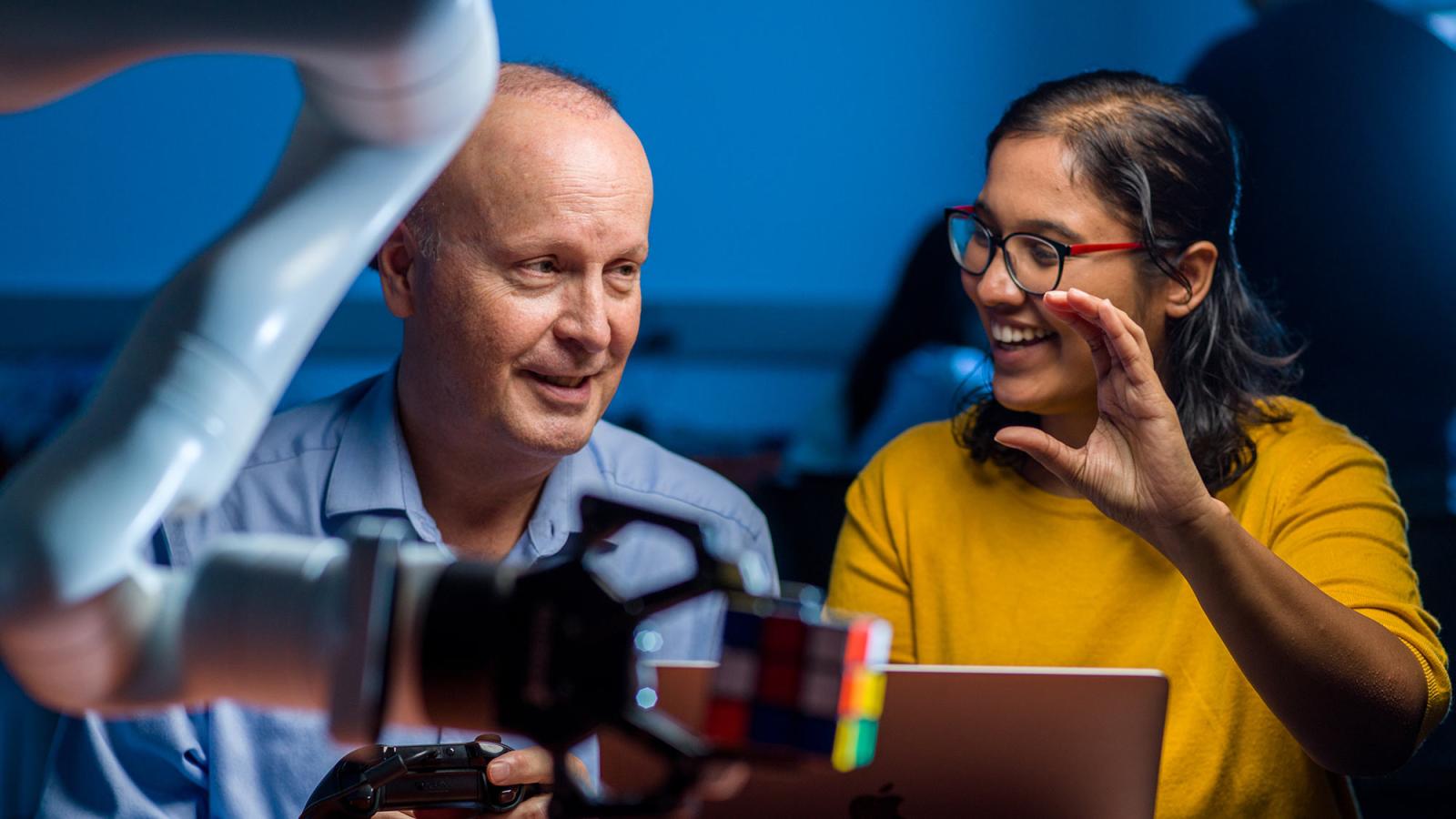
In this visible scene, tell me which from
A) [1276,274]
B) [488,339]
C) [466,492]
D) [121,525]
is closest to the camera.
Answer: [121,525]

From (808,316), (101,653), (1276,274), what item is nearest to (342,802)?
(101,653)

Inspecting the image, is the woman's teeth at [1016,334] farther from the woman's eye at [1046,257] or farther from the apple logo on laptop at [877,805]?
the apple logo on laptop at [877,805]

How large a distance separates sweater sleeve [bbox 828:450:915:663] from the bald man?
0.12m

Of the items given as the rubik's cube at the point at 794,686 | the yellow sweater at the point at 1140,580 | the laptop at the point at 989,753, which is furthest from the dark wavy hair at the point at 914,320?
the rubik's cube at the point at 794,686

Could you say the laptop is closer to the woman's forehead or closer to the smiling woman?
the smiling woman

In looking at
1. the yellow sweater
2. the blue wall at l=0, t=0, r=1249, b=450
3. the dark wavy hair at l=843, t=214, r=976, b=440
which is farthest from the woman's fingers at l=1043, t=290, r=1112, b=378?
the blue wall at l=0, t=0, r=1249, b=450

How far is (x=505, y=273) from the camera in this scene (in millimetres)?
1278

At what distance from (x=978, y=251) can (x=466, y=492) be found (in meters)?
0.60

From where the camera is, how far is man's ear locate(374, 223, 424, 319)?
1.34 m

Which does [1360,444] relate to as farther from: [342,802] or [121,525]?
[121,525]

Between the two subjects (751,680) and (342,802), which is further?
(342,802)

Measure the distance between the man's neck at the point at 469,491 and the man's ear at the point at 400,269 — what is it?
0.11 meters

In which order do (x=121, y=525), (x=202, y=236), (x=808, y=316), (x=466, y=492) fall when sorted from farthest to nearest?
(x=808, y=316), (x=202, y=236), (x=466, y=492), (x=121, y=525)

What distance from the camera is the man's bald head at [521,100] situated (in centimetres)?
130
